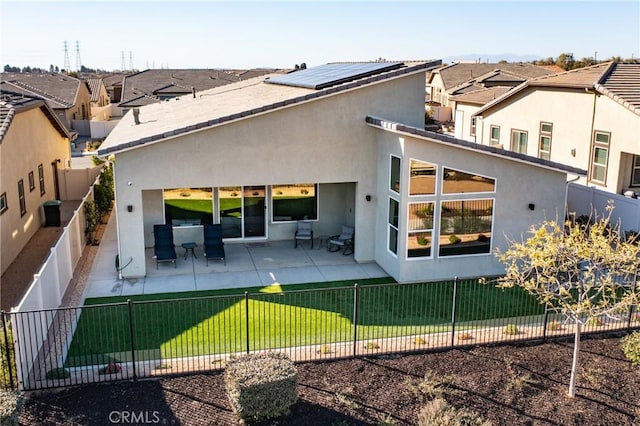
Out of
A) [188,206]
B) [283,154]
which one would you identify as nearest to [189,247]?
[188,206]

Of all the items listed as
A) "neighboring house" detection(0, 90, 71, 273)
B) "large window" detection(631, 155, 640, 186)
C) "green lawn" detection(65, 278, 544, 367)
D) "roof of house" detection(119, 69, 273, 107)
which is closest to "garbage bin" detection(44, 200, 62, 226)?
"neighboring house" detection(0, 90, 71, 273)

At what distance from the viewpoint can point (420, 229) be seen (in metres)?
15.8

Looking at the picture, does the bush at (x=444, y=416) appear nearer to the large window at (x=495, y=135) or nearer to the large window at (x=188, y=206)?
the large window at (x=188, y=206)

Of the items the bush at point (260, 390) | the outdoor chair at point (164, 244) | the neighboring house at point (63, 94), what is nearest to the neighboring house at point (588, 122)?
the outdoor chair at point (164, 244)

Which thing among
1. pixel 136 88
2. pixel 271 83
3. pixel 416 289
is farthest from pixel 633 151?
pixel 136 88

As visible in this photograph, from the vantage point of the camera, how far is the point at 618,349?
11.7 m

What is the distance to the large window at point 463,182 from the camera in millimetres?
15531

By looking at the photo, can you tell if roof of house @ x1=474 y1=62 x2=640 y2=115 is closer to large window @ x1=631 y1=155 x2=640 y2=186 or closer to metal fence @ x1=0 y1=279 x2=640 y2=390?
large window @ x1=631 y1=155 x2=640 y2=186

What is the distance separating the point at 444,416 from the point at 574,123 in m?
16.4

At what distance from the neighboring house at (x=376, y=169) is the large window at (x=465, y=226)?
0.03 metres

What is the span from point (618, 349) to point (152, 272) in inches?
460

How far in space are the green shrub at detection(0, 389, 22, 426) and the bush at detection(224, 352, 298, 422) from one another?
301cm

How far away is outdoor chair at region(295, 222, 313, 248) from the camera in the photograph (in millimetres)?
18984

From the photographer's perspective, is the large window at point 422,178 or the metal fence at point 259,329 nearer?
the metal fence at point 259,329
